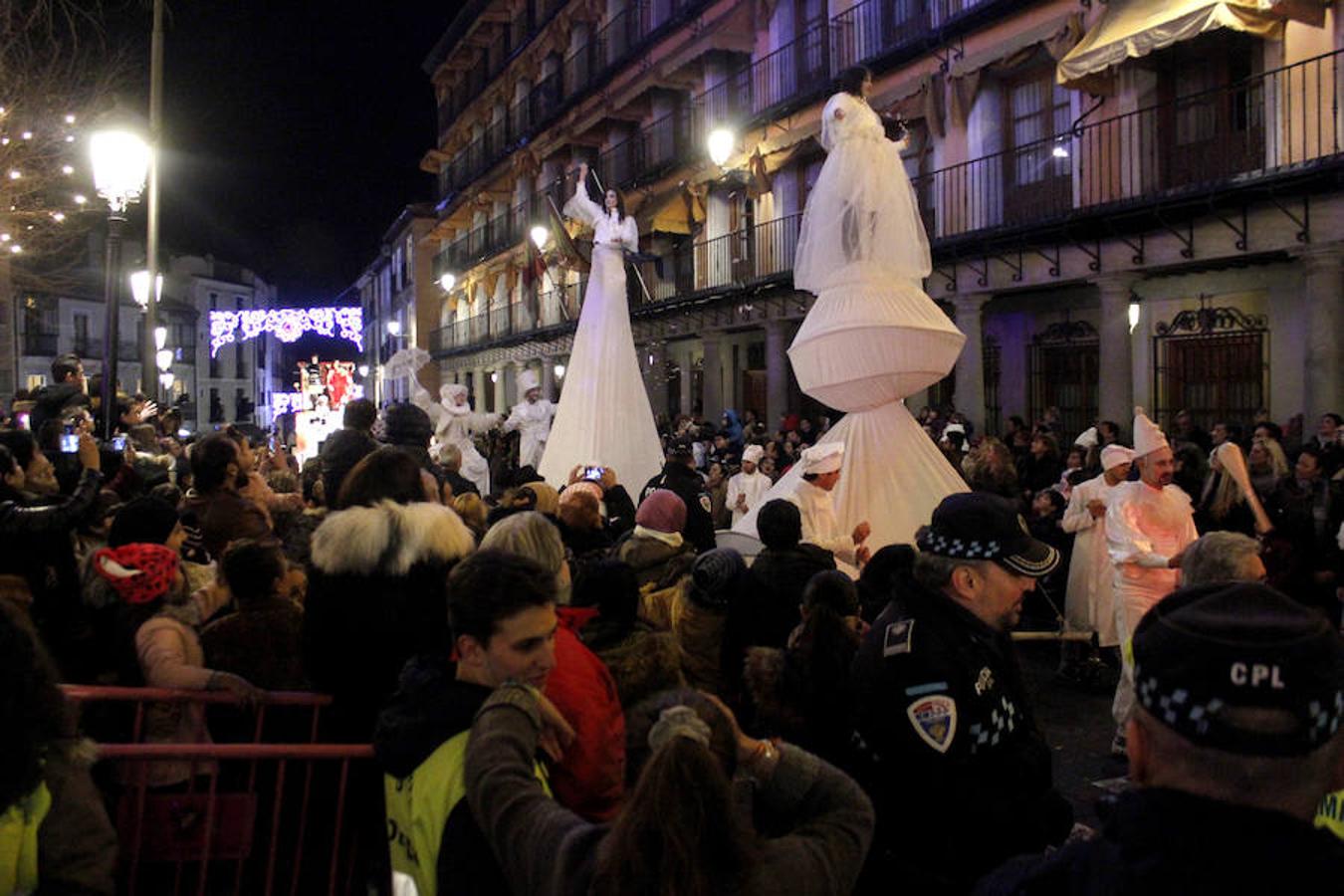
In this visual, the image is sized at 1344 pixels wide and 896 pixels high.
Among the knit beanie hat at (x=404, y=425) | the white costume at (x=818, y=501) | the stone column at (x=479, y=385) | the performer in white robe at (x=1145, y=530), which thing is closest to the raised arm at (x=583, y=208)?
the knit beanie hat at (x=404, y=425)

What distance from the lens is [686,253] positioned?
27594mm

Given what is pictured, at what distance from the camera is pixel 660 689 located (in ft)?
9.43

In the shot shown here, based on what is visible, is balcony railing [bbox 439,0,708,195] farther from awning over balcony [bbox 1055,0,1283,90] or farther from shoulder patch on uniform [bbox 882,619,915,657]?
shoulder patch on uniform [bbox 882,619,915,657]

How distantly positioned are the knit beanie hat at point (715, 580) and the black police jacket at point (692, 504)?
1901mm

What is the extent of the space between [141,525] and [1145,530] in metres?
5.44

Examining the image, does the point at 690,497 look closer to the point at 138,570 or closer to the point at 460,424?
the point at 138,570

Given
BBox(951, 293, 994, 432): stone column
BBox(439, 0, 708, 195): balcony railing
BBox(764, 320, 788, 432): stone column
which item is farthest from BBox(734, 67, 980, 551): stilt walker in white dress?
BBox(439, 0, 708, 195): balcony railing

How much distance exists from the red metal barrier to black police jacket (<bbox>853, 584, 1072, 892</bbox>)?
1549mm

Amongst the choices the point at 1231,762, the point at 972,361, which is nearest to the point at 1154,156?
the point at 972,361

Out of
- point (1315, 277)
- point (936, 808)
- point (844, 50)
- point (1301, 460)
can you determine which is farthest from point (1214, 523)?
point (844, 50)

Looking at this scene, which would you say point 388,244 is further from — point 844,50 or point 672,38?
point 844,50

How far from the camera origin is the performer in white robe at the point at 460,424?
1144cm

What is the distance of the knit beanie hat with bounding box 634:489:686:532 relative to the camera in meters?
4.98

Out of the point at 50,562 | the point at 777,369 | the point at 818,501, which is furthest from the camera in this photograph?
the point at 777,369
